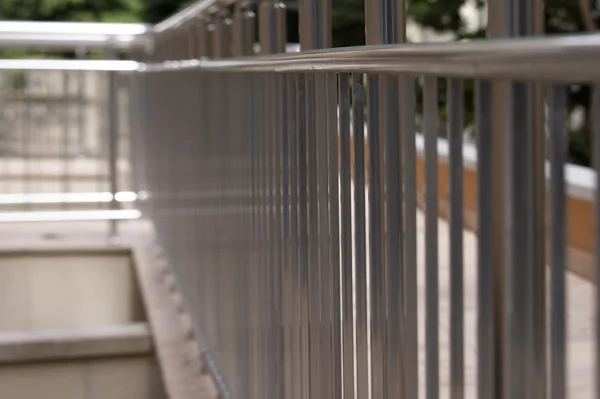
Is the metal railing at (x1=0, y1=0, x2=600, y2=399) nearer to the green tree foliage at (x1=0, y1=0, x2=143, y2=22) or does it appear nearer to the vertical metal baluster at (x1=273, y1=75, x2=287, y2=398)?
the vertical metal baluster at (x1=273, y1=75, x2=287, y2=398)

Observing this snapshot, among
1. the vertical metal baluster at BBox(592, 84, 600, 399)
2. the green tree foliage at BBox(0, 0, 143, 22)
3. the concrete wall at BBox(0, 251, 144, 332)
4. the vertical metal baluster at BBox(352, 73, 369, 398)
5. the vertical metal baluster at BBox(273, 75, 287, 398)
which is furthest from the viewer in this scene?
the green tree foliage at BBox(0, 0, 143, 22)

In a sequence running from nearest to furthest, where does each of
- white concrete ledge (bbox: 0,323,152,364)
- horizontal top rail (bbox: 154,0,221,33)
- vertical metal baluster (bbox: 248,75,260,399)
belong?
vertical metal baluster (bbox: 248,75,260,399), horizontal top rail (bbox: 154,0,221,33), white concrete ledge (bbox: 0,323,152,364)

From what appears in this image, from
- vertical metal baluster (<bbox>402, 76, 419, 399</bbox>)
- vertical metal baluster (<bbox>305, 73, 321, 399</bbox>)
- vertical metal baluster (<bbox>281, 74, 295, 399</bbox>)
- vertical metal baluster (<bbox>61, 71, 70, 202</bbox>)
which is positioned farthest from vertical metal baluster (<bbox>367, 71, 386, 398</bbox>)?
vertical metal baluster (<bbox>61, 71, 70, 202</bbox>)

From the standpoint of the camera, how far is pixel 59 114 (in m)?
7.32

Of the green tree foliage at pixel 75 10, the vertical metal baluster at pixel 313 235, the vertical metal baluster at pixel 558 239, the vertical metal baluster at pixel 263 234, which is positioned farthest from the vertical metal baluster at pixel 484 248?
the green tree foliage at pixel 75 10

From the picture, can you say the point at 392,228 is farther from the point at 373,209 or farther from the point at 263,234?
the point at 263,234

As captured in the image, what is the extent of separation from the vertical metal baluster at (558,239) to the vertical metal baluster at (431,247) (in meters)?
0.34

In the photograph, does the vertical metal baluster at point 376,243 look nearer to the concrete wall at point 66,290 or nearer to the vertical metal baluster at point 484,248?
the vertical metal baluster at point 484,248

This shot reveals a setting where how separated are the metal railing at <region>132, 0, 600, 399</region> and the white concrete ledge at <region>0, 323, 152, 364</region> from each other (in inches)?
46.3

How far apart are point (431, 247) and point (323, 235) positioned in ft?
2.05

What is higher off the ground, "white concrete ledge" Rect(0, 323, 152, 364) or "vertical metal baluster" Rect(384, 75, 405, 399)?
"vertical metal baluster" Rect(384, 75, 405, 399)

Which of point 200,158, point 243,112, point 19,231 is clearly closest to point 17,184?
point 19,231

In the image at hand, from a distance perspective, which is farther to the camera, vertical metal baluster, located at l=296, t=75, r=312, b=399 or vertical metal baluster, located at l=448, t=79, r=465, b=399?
vertical metal baluster, located at l=296, t=75, r=312, b=399

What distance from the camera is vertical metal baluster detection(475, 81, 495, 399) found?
1106mm
